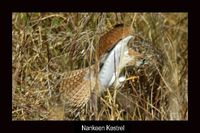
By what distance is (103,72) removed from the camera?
7.80 meters

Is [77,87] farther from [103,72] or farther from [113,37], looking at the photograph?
[113,37]

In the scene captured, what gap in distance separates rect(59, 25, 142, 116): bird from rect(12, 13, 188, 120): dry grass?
45 mm

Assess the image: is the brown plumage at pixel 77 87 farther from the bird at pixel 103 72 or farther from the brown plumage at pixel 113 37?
the brown plumage at pixel 113 37

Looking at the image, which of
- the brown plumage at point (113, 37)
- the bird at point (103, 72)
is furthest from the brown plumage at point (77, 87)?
the brown plumage at point (113, 37)

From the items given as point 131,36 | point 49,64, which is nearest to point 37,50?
point 49,64

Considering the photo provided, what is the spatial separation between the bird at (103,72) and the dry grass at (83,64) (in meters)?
0.05

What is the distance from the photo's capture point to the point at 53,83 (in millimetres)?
7863

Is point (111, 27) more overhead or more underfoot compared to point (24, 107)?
more overhead

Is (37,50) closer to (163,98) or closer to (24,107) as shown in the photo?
(24,107)

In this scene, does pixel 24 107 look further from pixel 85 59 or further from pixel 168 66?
pixel 168 66

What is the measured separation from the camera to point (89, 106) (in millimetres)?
7816

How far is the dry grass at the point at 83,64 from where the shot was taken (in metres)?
7.83

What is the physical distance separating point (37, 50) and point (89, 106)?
0.51 m

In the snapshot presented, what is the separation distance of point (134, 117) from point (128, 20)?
654 millimetres
